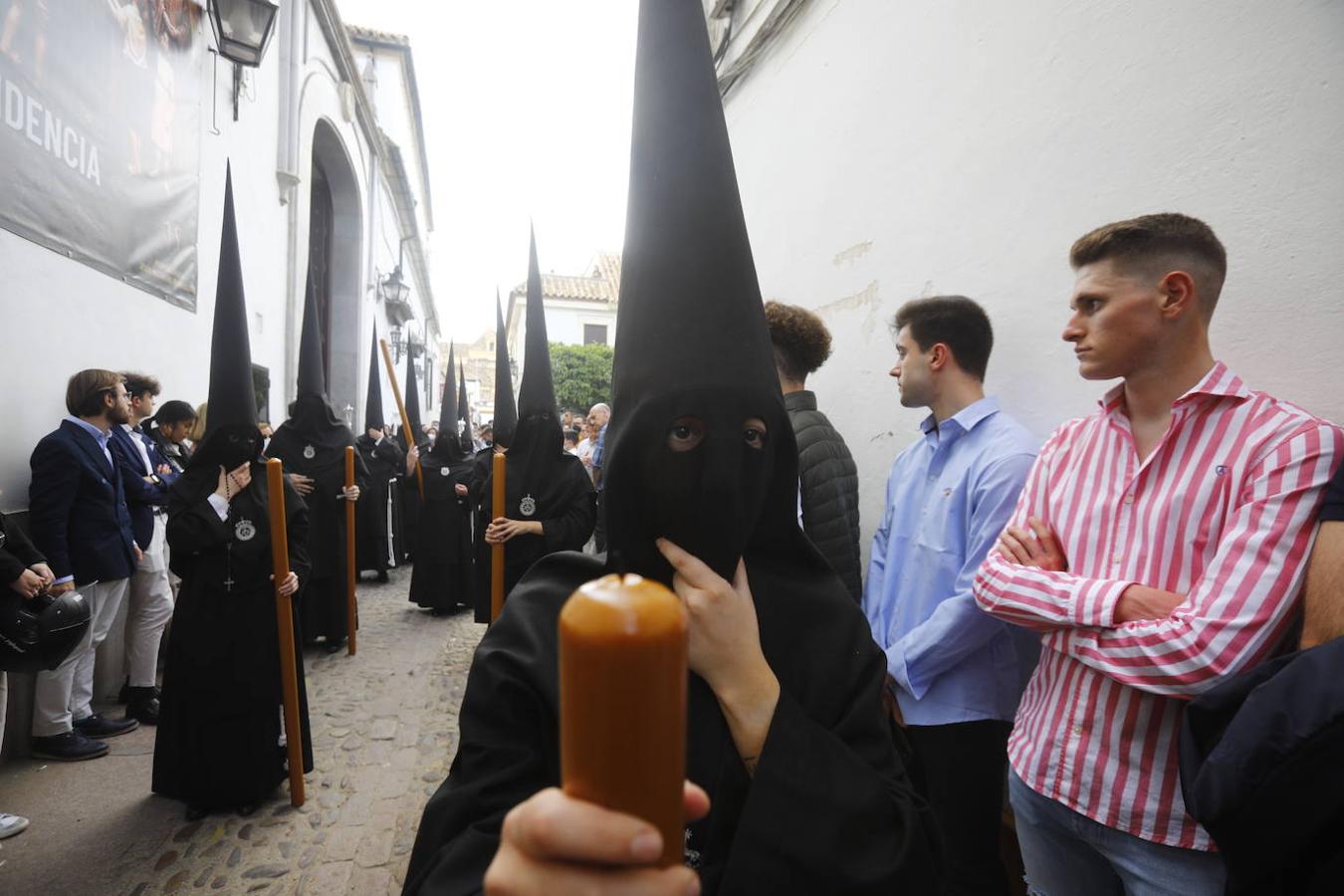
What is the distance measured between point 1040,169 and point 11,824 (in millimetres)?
5702

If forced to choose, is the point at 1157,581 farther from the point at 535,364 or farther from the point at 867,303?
the point at 535,364

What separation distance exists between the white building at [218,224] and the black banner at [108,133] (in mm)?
25

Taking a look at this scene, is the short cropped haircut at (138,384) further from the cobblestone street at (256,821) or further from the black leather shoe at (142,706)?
the cobblestone street at (256,821)

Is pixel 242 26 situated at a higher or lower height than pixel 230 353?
higher

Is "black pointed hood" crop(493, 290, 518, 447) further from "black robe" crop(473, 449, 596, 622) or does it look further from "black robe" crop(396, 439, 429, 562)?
"black robe" crop(396, 439, 429, 562)

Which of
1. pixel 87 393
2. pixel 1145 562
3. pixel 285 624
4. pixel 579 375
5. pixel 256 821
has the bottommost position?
pixel 256 821

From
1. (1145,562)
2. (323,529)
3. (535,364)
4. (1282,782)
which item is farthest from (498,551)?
(1282,782)

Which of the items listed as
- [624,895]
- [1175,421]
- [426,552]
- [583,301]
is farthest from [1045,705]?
[583,301]

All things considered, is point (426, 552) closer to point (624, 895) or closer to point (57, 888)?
point (57, 888)

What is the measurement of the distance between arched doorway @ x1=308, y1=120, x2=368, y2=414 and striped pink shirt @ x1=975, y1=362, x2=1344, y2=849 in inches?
570

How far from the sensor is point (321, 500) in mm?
6656

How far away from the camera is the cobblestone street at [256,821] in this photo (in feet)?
10.2

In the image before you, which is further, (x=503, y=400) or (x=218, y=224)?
(x=218, y=224)

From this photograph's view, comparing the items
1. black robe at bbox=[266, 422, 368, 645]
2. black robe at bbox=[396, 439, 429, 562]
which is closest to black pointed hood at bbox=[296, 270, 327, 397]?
black robe at bbox=[266, 422, 368, 645]
